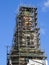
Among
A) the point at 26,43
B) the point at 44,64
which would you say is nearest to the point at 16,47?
the point at 26,43

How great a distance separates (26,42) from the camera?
93.9m

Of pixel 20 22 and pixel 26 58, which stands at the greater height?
pixel 20 22

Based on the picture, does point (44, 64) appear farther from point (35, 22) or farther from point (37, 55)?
point (35, 22)

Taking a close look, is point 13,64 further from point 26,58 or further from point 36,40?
point 36,40

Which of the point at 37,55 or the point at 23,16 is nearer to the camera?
the point at 37,55

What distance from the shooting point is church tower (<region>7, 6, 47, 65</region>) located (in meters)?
90.8

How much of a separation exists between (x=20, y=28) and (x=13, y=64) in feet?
36.3

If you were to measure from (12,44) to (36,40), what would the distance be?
22.1 ft

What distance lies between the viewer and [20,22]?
9788cm

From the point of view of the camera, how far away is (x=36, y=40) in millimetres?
95062

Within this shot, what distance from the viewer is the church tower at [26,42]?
298 ft

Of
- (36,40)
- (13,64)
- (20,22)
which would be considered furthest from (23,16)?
(13,64)

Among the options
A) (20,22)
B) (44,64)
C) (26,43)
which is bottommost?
(44,64)

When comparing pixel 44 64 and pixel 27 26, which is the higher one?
pixel 27 26
